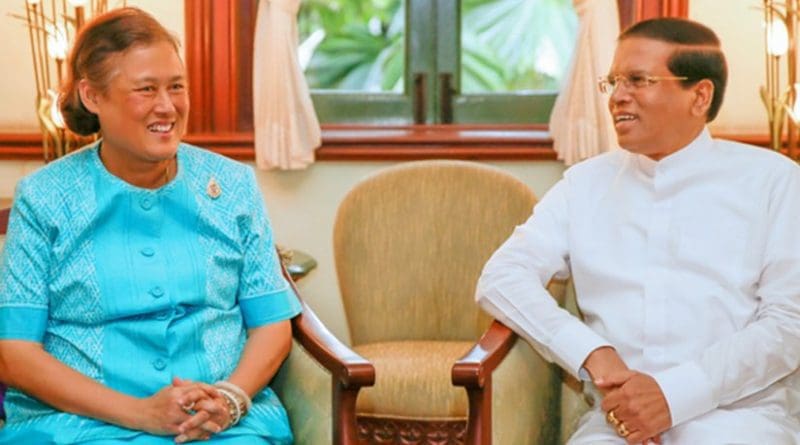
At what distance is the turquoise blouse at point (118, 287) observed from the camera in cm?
238

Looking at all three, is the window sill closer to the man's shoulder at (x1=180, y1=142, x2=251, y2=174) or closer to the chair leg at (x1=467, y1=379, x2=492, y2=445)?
the man's shoulder at (x1=180, y1=142, x2=251, y2=174)

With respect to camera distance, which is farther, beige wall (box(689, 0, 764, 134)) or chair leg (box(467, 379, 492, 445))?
beige wall (box(689, 0, 764, 134))

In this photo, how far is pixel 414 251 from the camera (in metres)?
3.53

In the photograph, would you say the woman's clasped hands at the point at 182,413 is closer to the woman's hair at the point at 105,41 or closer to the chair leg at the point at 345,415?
the chair leg at the point at 345,415

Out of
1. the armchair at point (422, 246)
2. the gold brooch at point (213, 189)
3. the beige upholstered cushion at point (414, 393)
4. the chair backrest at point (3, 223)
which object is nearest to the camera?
the gold brooch at point (213, 189)

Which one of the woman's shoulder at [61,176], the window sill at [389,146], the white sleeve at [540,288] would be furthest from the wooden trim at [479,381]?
the window sill at [389,146]

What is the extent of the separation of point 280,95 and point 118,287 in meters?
1.83

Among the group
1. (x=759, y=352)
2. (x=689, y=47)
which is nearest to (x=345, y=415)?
(x=759, y=352)

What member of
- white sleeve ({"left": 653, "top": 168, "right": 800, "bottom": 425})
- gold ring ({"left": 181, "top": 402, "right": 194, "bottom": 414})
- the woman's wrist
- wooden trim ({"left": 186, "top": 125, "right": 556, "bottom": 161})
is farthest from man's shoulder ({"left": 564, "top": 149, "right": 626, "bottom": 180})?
wooden trim ({"left": 186, "top": 125, "right": 556, "bottom": 161})

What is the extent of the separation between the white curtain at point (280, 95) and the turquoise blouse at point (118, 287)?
64.5 inches

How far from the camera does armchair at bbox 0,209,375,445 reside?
7.86 ft

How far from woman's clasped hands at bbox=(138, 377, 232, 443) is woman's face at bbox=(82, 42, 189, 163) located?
44 cm

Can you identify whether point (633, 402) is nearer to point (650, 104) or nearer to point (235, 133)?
point (650, 104)

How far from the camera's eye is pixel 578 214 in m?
2.73
